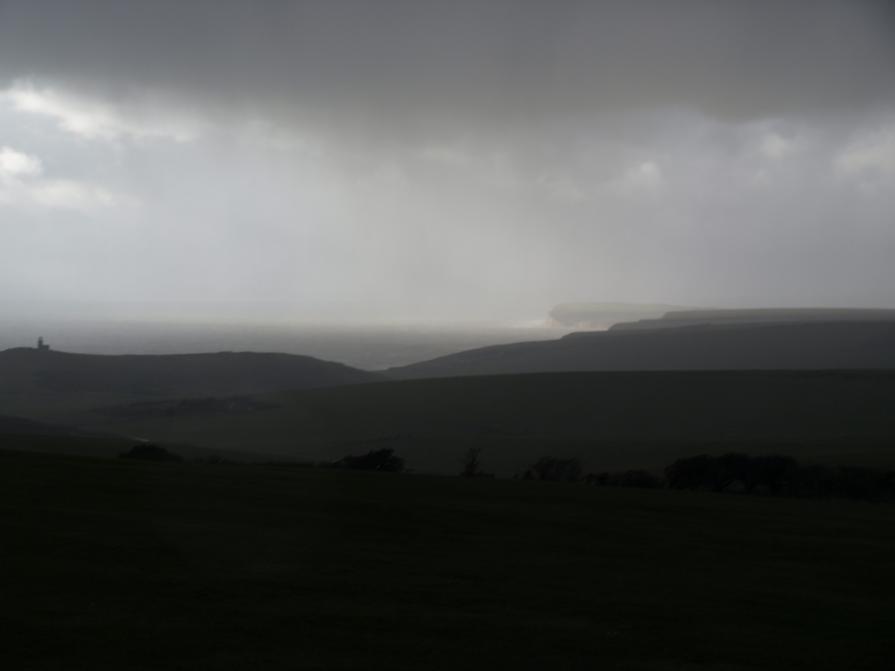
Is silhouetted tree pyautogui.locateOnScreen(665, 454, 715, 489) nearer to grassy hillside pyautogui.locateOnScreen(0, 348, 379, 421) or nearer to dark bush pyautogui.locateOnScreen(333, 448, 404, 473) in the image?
dark bush pyautogui.locateOnScreen(333, 448, 404, 473)

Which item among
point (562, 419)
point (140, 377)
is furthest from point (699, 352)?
point (140, 377)

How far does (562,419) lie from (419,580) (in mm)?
35062

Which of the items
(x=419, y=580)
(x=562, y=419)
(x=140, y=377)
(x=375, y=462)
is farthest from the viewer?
(x=140, y=377)

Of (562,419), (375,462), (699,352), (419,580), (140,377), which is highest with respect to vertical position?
(699,352)

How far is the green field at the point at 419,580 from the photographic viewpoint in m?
6.35

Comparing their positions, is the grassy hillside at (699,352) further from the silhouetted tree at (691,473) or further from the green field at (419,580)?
the green field at (419,580)

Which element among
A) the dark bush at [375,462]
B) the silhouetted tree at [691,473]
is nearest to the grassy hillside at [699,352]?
the silhouetted tree at [691,473]

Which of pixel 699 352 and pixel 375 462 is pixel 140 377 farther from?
pixel 375 462

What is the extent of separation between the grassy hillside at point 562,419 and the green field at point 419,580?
1500 centimetres

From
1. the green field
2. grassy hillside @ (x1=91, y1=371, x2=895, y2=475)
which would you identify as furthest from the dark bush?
the green field

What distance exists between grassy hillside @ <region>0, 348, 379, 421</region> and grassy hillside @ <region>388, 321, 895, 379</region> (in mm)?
12805

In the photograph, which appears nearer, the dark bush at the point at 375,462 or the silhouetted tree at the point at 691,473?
the silhouetted tree at the point at 691,473

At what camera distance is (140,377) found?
231ft

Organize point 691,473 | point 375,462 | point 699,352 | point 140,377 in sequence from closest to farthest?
1. point 691,473
2. point 375,462
3. point 140,377
4. point 699,352
